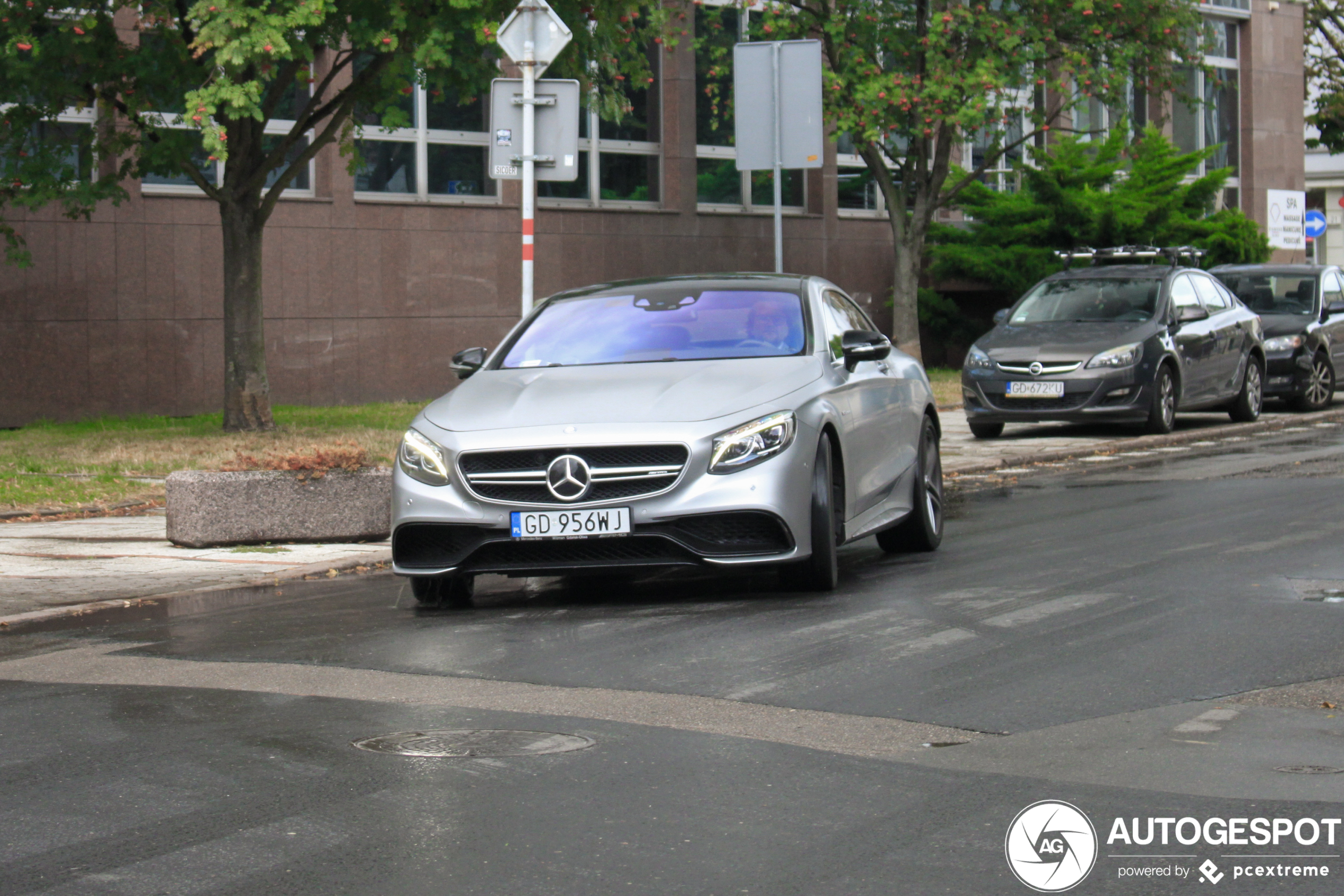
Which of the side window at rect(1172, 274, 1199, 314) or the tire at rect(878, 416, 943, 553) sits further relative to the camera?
the side window at rect(1172, 274, 1199, 314)

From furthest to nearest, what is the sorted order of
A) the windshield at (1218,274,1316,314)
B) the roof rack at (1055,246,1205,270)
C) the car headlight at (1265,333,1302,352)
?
the windshield at (1218,274,1316,314) → the car headlight at (1265,333,1302,352) → the roof rack at (1055,246,1205,270)

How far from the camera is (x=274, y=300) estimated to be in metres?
23.1

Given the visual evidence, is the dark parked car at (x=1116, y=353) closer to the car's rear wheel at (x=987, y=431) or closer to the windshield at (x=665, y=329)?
the car's rear wheel at (x=987, y=431)

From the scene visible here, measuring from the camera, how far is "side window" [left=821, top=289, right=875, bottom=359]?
9.25 metres

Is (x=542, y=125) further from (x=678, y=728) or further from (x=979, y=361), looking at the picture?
(x=678, y=728)

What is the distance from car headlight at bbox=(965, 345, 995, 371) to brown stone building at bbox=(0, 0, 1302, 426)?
24.9 ft

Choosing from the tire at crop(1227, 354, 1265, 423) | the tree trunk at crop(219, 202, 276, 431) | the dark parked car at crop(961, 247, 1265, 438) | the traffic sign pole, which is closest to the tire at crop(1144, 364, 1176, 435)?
the dark parked car at crop(961, 247, 1265, 438)

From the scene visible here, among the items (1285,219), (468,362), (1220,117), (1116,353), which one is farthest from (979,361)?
(1220,117)

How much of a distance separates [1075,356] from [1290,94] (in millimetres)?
29837

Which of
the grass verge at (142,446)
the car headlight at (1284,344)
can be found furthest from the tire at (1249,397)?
the grass verge at (142,446)

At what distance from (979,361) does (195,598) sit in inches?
414

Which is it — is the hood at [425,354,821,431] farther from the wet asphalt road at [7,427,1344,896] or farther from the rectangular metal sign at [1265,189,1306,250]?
the rectangular metal sign at [1265,189,1306,250]

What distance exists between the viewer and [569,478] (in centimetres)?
784

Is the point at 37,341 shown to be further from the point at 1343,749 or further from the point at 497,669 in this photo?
the point at 1343,749
